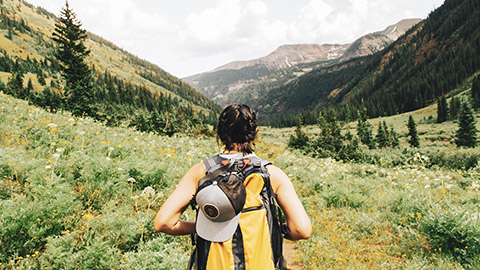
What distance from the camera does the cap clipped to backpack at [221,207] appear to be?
1628 mm

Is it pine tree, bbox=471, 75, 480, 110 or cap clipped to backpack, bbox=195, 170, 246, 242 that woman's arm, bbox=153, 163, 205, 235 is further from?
pine tree, bbox=471, 75, 480, 110

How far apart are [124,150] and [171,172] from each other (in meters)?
1.95

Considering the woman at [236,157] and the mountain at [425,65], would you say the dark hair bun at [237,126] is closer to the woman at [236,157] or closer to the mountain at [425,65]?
the woman at [236,157]

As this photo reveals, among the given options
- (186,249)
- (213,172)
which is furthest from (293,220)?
(186,249)

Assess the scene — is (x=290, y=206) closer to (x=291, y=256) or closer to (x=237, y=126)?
(x=237, y=126)

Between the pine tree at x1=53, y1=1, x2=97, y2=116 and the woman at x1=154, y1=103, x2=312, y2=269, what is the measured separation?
26.3 m

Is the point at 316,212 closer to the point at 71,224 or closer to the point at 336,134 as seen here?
the point at 71,224

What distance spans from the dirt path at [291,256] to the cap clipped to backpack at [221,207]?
3523 mm

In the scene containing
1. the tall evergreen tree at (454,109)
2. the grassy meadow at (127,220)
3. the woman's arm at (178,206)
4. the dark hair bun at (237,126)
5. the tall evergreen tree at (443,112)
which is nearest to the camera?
the woman's arm at (178,206)

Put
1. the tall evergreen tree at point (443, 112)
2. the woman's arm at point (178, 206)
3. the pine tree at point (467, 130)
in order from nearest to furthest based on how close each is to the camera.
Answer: the woman's arm at point (178, 206), the pine tree at point (467, 130), the tall evergreen tree at point (443, 112)

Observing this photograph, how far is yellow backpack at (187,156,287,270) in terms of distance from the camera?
5.49ft

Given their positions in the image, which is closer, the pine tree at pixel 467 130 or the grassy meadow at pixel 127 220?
the grassy meadow at pixel 127 220

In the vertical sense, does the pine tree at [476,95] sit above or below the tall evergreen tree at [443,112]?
above

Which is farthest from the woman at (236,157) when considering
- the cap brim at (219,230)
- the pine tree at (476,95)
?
the pine tree at (476,95)
